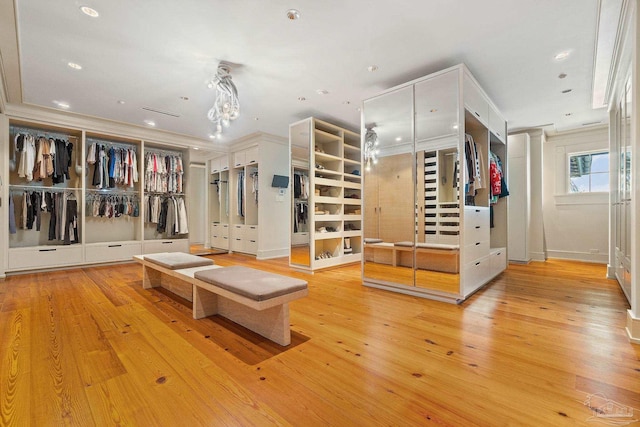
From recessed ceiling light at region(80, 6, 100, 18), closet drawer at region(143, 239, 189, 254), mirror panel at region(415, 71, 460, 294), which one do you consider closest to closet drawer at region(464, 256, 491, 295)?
mirror panel at region(415, 71, 460, 294)

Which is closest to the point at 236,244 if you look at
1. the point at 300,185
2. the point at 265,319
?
the point at 300,185

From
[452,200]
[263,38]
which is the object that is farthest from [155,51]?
[452,200]

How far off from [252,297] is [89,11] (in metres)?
2.74

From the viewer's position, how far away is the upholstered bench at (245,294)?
73.0 inches

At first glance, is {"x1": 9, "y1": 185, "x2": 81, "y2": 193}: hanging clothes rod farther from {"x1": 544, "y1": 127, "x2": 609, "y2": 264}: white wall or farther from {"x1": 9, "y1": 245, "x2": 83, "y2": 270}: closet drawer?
{"x1": 544, "y1": 127, "x2": 609, "y2": 264}: white wall

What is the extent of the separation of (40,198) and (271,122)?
403cm

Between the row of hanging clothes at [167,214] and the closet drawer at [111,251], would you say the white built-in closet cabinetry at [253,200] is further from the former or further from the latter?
the closet drawer at [111,251]

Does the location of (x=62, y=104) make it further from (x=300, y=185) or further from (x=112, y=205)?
(x=300, y=185)

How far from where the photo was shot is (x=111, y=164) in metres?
5.14

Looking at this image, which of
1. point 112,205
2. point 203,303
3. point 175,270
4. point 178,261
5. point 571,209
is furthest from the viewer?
point 571,209

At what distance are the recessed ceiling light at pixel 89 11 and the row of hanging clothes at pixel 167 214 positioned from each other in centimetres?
389

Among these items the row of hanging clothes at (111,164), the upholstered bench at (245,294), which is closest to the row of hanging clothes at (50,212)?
the row of hanging clothes at (111,164)

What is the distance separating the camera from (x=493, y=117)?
13.0 feet

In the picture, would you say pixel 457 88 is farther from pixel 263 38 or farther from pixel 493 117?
pixel 263 38
